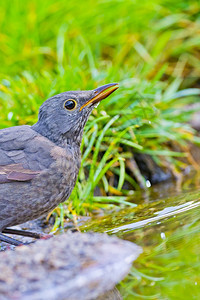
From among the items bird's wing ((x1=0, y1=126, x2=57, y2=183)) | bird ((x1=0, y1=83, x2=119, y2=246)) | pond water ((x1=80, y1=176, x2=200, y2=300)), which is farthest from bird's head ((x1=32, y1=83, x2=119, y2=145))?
pond water ((x1=80, y1=176, x2=200, y2=300))

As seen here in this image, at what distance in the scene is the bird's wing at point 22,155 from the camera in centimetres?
328

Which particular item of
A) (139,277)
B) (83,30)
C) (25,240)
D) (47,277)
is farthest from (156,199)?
(83,30)

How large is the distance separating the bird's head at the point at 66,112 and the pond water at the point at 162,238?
30.2 inches

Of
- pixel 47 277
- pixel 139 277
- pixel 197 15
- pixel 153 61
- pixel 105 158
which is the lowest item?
pixel 139 277

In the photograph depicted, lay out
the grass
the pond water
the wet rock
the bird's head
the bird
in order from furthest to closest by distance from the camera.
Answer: the grass < the bird's head < the bird < the pond water < the wet rock

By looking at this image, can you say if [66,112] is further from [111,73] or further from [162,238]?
[111,73]

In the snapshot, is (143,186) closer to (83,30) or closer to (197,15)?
(83,30)

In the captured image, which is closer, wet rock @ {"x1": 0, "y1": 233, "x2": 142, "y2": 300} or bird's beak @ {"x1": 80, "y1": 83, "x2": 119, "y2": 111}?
wet rock @ {"x1": 0, "y1": 233, "x2": 142, "y2": 300}

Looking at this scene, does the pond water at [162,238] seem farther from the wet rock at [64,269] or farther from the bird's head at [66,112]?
the bird's head at [66,112]

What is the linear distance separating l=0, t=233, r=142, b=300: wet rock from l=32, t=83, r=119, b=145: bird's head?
1.11 metres

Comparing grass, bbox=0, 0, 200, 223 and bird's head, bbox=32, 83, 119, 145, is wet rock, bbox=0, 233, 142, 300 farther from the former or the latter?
grass, bbox=0, 0, 200, 223

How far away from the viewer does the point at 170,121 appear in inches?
207

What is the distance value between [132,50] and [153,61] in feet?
1.57

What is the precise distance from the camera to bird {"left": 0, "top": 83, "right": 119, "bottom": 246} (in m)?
Answer: 3.27
